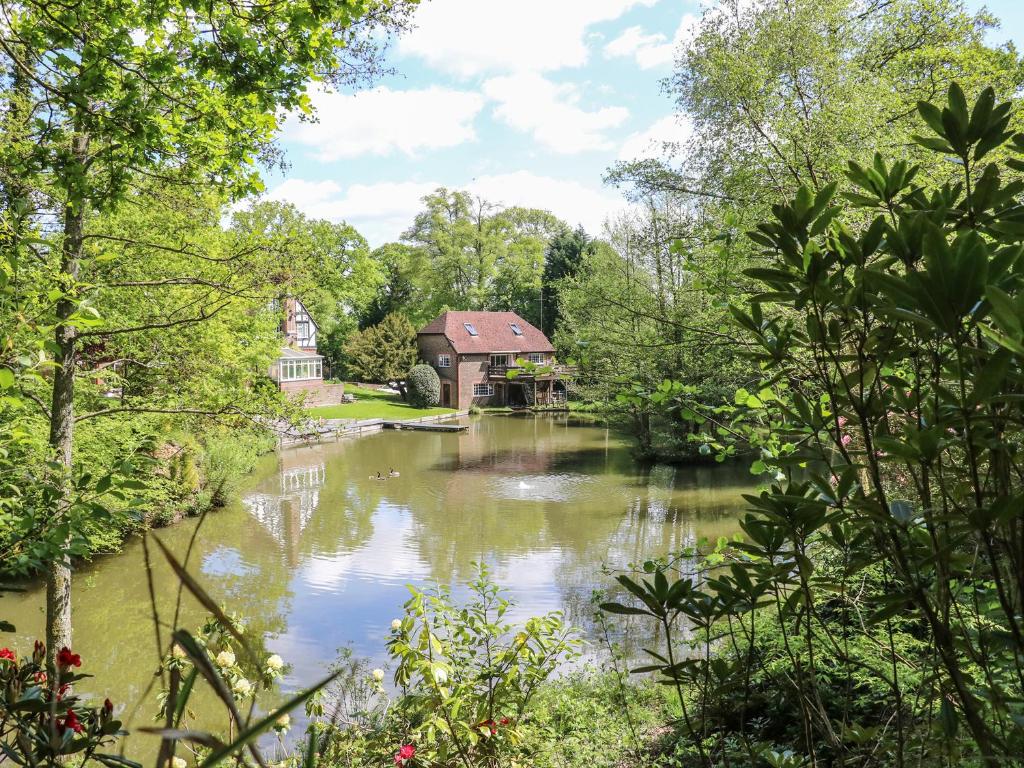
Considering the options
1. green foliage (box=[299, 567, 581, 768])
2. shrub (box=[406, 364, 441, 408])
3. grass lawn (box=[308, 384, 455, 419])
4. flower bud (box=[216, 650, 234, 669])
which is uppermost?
shrub (box=[406, 364, 441, 408])

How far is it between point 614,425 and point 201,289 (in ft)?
53.5

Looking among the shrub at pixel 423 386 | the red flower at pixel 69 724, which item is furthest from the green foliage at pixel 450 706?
the shrub at pixel 423 386

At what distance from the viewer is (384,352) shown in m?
36.4

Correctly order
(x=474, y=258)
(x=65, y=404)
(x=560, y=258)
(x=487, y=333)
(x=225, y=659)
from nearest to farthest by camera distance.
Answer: (x=225, y=659), (x=65, y=404), (x=487, y=333), (x=560, y=258), (x=474, y=258)

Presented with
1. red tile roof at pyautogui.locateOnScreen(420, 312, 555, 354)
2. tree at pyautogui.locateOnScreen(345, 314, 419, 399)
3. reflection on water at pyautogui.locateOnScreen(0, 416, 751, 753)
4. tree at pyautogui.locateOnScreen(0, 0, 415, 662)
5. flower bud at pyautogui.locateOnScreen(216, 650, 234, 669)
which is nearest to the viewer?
flower bud at pyautogui.locateOnScreen(216, 650, 234, 669)

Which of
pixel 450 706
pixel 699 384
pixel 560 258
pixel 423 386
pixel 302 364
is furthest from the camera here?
pixel 560 258

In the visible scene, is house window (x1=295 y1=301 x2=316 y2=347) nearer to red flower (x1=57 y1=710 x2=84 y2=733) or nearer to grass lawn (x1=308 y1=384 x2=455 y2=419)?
grass lawn (x1=308 y1=384 x2=455 y2=419)

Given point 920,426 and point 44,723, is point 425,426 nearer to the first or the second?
point 44,723

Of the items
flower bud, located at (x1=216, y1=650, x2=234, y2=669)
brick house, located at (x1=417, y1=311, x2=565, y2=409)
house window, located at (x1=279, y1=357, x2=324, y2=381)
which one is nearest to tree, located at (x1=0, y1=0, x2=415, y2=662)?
flower bud, located at (x1=216, y1=650, x2=234, y2=669)

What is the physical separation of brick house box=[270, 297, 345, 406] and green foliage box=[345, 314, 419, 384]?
1735 millimetres

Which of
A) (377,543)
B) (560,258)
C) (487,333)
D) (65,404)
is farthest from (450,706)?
(560,258)

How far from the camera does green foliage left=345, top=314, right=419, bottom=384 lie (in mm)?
36188

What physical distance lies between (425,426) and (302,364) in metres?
8.69

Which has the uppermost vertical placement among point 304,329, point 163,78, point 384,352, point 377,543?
point 304,329
